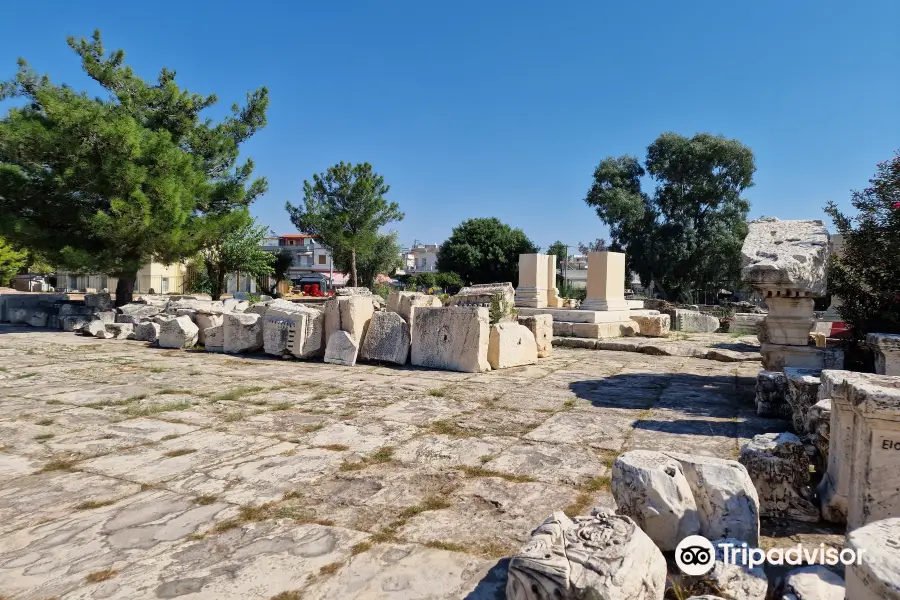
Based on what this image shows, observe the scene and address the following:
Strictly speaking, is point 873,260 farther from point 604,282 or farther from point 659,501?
point 604,282

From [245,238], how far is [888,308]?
21.0 m

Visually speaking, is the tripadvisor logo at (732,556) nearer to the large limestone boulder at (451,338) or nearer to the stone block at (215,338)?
the large limestone boulder at (451,338)

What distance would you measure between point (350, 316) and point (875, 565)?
6854 mm

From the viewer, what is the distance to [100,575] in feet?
7.22

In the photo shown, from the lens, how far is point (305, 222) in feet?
95.7

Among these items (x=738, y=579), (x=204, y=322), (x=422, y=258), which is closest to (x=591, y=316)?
(x=204, y=322)

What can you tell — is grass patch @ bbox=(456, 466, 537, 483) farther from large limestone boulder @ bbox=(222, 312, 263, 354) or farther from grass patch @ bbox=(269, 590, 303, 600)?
large limestone boulder @ bbox=(222, 312, 263, 354)

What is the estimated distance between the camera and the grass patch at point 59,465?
11.2ft

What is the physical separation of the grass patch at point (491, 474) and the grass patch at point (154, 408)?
9.69 ft

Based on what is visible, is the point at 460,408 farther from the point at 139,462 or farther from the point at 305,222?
the point at 305,222

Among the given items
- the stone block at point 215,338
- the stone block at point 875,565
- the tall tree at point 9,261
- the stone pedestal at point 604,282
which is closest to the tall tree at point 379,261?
the tall tree at point 9,261

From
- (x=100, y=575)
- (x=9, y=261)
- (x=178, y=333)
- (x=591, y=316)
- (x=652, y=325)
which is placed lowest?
(x=100, y=575)

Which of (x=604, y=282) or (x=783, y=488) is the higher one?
(x=604, y=282)

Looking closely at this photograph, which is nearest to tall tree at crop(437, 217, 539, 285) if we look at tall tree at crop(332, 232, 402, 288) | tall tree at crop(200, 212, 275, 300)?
tall tree at crop(332, 232, 402, 288)
